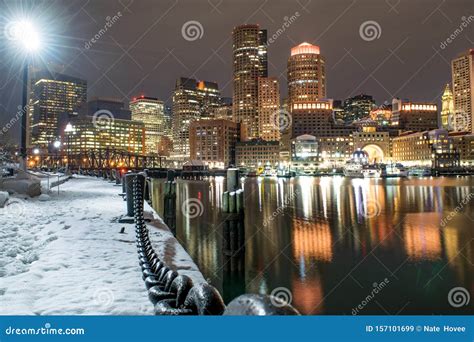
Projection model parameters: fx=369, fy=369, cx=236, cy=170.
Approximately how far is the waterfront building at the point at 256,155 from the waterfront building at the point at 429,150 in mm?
50660

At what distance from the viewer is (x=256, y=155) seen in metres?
163

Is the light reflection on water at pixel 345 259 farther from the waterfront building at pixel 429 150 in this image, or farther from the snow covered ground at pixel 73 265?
the waterfront building at pixel 429 150

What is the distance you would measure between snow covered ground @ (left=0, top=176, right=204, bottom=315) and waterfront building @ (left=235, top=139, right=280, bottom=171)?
151945mm

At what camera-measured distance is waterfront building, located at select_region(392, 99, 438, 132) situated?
19025 centimetres

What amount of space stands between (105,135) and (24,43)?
12770 centimetres

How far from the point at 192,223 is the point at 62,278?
59.1 ft

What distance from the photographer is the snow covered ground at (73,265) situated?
398 cm

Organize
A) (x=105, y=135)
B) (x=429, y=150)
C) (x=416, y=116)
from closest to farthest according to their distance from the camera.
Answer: (x=429, y=150) < (x=105, y=135) < (x=416, y=116)

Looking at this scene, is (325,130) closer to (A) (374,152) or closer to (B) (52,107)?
(A) (374,152)

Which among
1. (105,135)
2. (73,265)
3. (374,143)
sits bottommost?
(73,265)

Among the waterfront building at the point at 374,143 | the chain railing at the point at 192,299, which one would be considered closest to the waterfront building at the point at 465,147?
the waterfront building at the point at 374,143

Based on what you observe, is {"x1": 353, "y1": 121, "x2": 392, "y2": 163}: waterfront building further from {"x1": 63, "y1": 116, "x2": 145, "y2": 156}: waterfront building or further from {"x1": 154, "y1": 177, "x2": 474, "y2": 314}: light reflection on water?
{"x1": 154, "y1": 177, "x2": 474, "y2": 314}: light reflection on water

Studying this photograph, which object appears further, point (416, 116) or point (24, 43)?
Answer: point (416, 116)

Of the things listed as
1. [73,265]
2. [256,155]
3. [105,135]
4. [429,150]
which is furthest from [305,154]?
[73,265]
